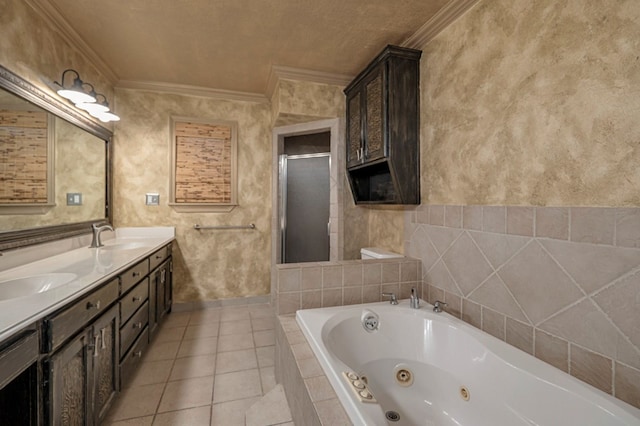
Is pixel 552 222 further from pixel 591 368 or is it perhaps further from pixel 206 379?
pixel 206 379

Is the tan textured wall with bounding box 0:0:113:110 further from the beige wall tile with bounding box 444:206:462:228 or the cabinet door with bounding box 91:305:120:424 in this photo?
the beige wall tile with bounding box 444:206:462:228

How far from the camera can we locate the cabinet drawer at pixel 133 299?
167 cm

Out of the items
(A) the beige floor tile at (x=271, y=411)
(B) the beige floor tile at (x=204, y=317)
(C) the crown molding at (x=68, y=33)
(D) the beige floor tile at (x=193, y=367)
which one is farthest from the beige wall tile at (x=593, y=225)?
(C) the crown molding at (x=68, y=33)

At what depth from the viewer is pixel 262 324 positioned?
2750 mm

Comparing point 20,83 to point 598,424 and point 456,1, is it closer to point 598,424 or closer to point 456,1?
point 456,1

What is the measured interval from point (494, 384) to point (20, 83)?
2906 millimetres

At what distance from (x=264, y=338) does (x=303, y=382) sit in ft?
4.88

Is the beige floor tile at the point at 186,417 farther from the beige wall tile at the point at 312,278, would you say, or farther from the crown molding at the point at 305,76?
the crown molding at the point at 305,76

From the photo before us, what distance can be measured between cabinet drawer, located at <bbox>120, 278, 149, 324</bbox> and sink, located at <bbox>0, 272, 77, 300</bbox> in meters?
0.32

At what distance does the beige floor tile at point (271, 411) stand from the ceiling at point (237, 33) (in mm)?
2330

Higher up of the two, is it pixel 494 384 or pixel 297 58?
pixel 297 58

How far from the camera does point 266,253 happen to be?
3271 millimetres

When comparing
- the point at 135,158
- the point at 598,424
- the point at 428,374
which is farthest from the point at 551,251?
the point at 135,158

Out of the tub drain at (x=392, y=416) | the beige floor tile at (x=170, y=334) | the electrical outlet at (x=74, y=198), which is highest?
the electrical outlet at (x=74, y=198)
